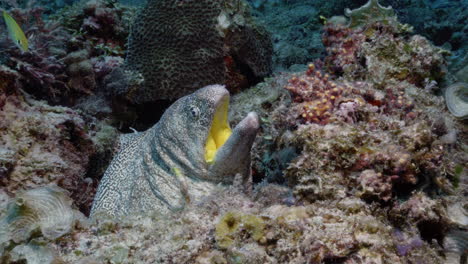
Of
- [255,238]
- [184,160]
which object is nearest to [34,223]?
[255,238]

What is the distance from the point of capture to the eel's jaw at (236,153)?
2.82 meters

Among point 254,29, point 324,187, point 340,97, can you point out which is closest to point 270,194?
point 324,187

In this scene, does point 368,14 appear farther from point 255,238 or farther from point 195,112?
point 255,238

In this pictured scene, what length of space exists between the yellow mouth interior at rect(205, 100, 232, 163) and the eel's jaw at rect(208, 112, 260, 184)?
0.71 feet

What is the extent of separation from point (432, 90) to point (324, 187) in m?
2.20

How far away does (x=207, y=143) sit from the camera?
3357 mm

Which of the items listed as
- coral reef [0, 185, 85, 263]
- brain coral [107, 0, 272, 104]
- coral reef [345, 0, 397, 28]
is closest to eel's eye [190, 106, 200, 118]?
coral reef [0, 185, 85, 263]

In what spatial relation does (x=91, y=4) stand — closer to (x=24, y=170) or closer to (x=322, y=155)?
(x=24, y=170)

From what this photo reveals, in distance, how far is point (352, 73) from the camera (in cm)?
355

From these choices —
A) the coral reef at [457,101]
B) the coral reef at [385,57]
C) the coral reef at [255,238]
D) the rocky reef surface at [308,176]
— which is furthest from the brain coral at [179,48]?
the coral reef at [255,238]

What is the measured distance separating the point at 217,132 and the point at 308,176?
144 centimetres

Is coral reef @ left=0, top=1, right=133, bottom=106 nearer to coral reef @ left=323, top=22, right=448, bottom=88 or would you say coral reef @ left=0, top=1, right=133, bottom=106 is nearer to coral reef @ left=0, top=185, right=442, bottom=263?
coral reef @ left=0, top=185, right=442, bottom=263

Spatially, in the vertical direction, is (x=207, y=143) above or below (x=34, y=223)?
below

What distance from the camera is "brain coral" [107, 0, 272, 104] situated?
517 cm
